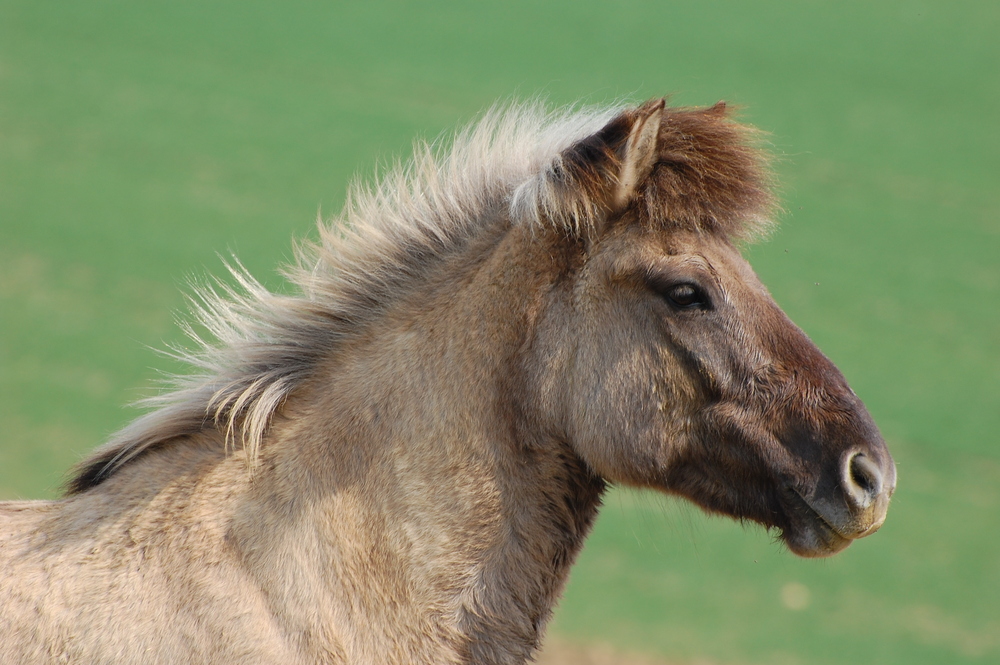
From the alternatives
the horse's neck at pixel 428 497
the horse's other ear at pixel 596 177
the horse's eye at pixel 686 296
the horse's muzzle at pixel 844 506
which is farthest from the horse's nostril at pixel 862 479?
the horse's other ear at pixel 596 177

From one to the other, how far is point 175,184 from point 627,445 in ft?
47.6

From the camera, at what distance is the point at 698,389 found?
280 cm

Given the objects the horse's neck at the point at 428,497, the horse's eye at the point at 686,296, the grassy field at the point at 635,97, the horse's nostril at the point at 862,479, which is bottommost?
the horse's neck at the point at 428,497

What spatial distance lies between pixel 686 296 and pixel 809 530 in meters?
0.80

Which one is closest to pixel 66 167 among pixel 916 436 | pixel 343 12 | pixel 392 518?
pixel 343 12

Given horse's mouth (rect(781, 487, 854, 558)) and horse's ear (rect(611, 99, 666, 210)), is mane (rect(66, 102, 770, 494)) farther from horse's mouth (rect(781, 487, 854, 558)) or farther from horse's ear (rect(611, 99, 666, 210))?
horse's mouth (rect(781, 487, 854, 558))

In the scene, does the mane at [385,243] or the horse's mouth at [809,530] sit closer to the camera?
the horse's mouth at [809,530]

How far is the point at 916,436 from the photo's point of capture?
1225cm

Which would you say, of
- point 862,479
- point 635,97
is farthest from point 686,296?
point 635,97

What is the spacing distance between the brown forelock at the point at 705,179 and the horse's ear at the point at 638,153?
49 millimetres

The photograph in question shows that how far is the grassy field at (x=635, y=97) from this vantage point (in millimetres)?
9805

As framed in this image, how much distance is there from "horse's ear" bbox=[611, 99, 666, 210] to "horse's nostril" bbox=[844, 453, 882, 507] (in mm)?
1037

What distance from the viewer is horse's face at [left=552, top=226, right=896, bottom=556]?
2.74 meters

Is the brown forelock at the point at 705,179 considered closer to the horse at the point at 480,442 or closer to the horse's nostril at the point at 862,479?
the horse at the point at 480,442
